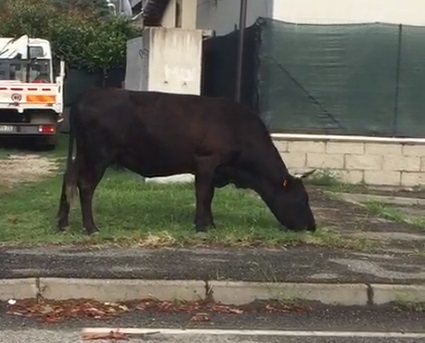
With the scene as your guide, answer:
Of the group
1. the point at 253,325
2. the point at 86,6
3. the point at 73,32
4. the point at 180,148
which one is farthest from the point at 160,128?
the point at 86,6

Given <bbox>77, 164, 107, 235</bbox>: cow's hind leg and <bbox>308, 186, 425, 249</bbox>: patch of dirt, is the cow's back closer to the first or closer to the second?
<bbox>77, 164, 107, 235</bbox>: cow's hind leg

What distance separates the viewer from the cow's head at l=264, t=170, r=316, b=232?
392 inches

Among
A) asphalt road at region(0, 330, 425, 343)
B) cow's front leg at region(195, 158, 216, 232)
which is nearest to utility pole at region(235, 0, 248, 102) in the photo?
cow's front leg at region(195, 158, 216, 232)

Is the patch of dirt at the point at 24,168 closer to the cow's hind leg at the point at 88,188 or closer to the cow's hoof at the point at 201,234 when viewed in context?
the cow's hind leg at the point at 88,188

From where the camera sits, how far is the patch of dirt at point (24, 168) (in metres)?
15.8

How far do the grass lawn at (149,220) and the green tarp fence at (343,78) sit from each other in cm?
216

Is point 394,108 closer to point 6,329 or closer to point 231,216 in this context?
point 231,216

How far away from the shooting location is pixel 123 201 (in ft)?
39.2

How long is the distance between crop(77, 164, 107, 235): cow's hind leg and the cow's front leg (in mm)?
1018

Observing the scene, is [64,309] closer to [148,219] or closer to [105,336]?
[105,336]

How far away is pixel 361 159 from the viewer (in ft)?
49.6

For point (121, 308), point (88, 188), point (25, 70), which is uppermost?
point (25, 70)

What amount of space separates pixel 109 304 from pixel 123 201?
4643 mm

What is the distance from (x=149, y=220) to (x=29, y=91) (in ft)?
37.8
